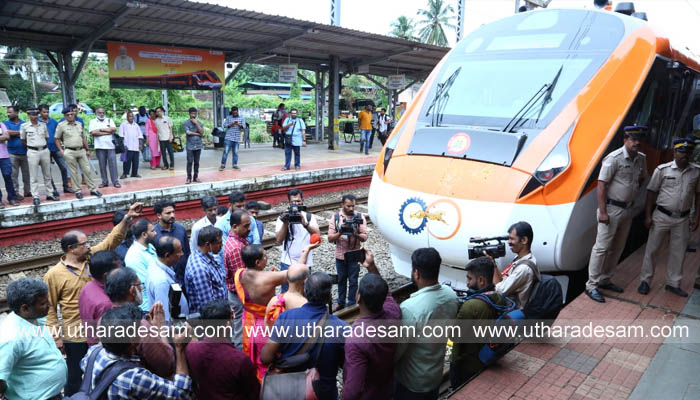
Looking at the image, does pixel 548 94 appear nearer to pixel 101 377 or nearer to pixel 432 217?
pixel 432 217

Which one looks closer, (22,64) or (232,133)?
(232,133)

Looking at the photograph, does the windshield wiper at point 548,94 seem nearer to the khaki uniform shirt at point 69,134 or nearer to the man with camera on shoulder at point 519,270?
the man with camera on shoulder at point 519,270

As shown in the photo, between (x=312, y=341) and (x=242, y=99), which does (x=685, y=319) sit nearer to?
(x=312, y=341)

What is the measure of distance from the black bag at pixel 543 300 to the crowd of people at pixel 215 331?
0.10m

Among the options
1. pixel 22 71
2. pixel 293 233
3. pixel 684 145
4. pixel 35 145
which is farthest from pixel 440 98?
pixel 22 71

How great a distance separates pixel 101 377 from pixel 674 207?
208 inches

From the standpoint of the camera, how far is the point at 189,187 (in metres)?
9.79

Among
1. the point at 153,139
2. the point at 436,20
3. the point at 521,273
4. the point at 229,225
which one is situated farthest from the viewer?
the point at 436,20

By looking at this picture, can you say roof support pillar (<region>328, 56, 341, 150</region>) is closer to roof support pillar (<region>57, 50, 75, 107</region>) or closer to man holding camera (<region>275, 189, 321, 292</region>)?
roof support pillar (<region>57, 50, 75, 107</region>)

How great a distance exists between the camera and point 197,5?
996cm

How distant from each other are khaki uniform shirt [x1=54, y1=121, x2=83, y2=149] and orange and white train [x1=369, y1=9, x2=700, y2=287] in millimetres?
6040

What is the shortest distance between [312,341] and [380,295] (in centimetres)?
46

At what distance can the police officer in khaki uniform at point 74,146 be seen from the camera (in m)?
8.63

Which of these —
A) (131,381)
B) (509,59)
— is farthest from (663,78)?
(131,381)
